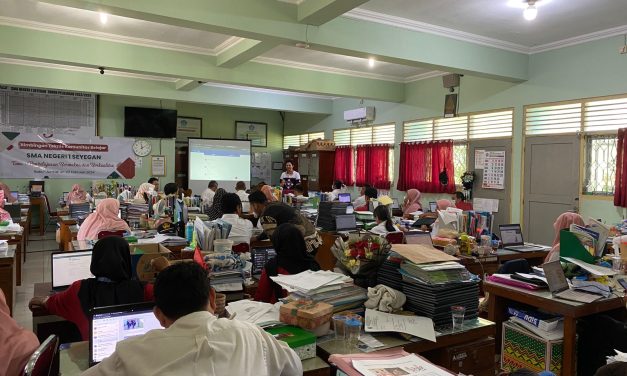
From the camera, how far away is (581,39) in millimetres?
6340

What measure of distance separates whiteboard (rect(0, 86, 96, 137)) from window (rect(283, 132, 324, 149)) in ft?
17.7


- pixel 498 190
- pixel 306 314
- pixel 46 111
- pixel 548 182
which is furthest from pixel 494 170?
pixel 46 111

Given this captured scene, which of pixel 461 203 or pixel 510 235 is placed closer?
pixel 510 235

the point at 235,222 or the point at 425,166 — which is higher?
the point at 425,166

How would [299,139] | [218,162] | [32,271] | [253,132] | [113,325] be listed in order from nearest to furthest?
[113,325] < [32,271] < [218,162] < [299,139] < [253,132]

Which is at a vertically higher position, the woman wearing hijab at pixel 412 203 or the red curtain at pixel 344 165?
the red curtain at pixel 344 165

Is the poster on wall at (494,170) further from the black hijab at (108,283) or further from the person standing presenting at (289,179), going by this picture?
the black hijab at (108,283)

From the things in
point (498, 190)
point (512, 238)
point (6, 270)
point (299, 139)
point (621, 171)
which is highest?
point (299, 139)

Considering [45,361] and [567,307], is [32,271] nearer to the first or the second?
[45,361]

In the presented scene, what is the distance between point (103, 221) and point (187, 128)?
27.9 ft

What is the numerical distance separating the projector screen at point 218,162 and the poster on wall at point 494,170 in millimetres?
6770

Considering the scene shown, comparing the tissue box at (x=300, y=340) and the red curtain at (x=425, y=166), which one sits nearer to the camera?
the tissue box at (x=300, y=340)

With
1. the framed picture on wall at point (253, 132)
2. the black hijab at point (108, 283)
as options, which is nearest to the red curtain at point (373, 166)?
the framed picture on wall at point (253, 132)

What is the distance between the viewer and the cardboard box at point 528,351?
2.99 metres
